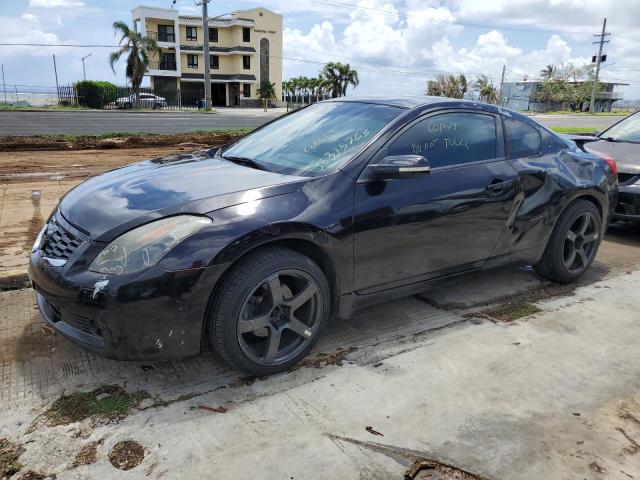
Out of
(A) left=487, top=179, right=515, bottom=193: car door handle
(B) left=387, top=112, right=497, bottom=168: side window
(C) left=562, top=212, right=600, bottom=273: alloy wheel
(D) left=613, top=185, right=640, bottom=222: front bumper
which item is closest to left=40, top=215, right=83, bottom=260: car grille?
(B) left=387, top=112, right=497, bottom=168: side window

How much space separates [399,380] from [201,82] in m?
63.0

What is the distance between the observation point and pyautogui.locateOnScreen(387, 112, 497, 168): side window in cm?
356

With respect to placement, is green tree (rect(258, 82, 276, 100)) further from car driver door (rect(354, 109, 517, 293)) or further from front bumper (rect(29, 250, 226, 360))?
front bumper (rect(29, 250, 226, 360))

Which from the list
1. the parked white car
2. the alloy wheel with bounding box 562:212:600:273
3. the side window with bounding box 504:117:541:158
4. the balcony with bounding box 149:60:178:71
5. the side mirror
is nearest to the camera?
the side mirror

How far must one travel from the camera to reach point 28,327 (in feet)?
11.7

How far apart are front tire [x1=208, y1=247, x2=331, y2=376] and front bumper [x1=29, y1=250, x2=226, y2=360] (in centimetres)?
11

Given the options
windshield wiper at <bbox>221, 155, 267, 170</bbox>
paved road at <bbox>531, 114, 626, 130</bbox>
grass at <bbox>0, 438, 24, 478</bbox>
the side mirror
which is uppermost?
the side mirror

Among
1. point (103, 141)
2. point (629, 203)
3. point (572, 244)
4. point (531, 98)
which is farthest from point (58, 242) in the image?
point (531, 98)

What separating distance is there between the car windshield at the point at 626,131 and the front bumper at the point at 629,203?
51.3 inches

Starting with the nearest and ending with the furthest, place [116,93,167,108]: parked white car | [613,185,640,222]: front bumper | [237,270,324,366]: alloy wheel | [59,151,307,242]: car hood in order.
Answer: [59,151,307,242]: car hood, [237,270,324,366]: alloy wheel, [613,185,640,222]: front bumper, [116,93,167,108]: parked white car

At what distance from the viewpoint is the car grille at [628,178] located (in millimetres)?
6000

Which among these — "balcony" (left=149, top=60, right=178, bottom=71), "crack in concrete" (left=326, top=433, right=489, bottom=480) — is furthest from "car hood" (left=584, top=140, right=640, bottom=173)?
"balcony" (left=149, top=60, right=178, bottom=71)

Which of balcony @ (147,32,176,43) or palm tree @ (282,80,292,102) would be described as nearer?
balcony @ (147,32,176,43)

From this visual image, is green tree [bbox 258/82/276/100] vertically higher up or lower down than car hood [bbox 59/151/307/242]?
higher up
